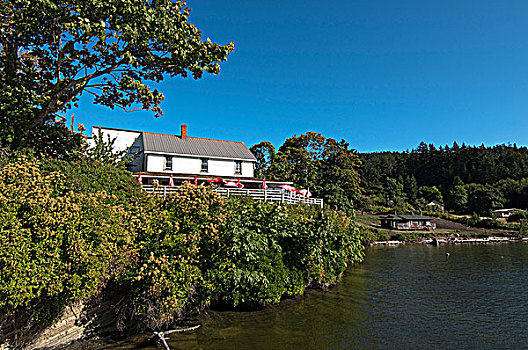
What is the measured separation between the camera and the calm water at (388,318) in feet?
40.5

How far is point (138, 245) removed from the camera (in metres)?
11.4

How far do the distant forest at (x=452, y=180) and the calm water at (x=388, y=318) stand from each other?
54.8 m

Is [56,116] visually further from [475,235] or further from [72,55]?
[475,235]

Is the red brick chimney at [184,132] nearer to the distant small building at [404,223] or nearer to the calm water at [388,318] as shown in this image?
the calm water at [388,318]

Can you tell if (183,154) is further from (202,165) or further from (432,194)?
(432,194)

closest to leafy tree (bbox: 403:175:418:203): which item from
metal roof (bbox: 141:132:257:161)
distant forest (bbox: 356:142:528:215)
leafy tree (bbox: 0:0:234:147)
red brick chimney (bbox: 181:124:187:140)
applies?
distant forest (bbox: 356:142:528:215)

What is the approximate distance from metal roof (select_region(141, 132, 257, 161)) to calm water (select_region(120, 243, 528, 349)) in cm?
1810

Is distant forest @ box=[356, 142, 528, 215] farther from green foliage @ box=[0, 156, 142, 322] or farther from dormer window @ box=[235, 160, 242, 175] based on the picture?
green foliage @ box=[0, 156, 142, 322]

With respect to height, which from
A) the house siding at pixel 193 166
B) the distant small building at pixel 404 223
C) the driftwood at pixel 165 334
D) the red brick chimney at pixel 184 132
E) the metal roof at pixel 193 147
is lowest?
the driftwood at pixel 165 334

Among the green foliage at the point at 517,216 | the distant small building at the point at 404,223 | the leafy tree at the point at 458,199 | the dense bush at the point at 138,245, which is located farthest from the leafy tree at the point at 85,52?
the leafy tree at the point at 458,199

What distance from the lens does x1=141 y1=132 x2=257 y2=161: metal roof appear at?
3344 cm

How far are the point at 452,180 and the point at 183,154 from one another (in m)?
115

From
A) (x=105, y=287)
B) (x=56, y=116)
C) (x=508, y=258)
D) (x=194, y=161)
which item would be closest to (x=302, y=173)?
(x=194, y=161)

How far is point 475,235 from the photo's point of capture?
186 ft
